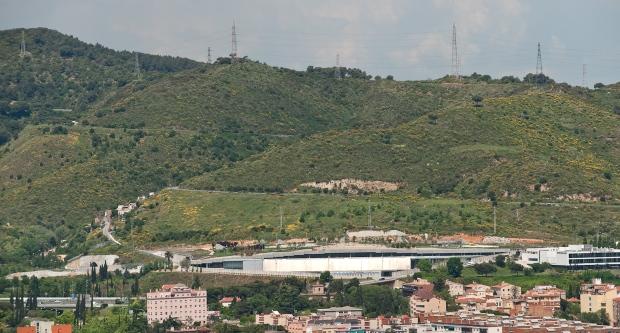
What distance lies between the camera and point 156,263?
557 ft

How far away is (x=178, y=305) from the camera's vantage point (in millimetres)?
149875

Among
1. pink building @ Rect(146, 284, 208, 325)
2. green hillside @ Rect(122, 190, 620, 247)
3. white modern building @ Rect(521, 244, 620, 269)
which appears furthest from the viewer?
green hillside @ Rect(122, 190, 620, 247)

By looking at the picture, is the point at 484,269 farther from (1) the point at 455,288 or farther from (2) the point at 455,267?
(1) the point at 455,288

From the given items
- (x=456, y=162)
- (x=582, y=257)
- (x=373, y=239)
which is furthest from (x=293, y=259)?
(x=456, y=162)

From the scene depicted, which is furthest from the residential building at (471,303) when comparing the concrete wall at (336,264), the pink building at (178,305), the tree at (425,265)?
the pink building at (178,305)

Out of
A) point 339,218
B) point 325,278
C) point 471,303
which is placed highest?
point 339,218

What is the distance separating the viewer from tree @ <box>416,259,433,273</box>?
16600 centimetres

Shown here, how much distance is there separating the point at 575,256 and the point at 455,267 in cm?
970

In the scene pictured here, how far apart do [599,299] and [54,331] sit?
125ft

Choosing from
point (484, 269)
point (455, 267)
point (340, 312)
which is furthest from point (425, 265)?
point (340, 312)

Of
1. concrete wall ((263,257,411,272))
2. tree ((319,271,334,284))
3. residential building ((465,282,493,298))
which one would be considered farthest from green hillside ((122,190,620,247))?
residential building ((465,282,493,298))

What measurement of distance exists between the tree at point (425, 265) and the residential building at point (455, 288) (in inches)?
260

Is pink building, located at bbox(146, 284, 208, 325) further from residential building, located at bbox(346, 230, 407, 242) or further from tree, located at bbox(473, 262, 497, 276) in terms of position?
residential building, located at bbox(346, 230, 407, 242)

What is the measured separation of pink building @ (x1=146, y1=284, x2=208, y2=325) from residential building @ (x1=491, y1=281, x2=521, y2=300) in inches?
841
